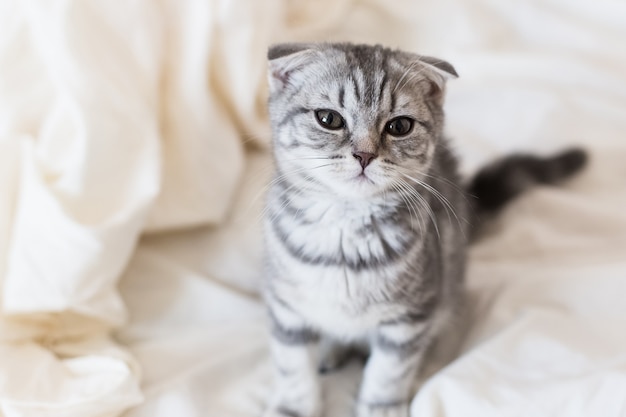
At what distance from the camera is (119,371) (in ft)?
3.53

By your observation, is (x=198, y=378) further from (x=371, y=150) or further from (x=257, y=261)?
(x=371, y=150)

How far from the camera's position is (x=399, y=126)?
→ 950 millimetres

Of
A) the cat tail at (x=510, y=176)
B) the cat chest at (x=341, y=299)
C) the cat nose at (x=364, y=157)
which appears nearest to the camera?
the cat nose at (x=364, y=157)

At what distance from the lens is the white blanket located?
1.06 m

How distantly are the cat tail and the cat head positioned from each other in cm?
45

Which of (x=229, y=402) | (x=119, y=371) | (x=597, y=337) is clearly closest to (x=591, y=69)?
(x=597, y=337)

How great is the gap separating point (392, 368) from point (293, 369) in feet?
0.54

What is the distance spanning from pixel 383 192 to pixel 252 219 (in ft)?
1.54

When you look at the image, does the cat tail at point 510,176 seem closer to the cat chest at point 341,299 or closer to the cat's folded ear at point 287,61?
the cat chest at point 341,299

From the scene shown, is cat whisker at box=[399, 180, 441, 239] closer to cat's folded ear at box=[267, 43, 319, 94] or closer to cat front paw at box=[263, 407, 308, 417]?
cat's folded ear at box=[267, 43, 319, 94]

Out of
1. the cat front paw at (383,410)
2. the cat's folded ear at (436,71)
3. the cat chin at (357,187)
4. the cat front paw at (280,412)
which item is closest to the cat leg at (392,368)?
the cat front paw at (383,410)

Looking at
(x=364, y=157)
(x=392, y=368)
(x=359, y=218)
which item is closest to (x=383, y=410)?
(x=392, y=368)

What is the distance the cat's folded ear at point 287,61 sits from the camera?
3.09ft

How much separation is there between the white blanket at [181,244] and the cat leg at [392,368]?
7 centimetres
